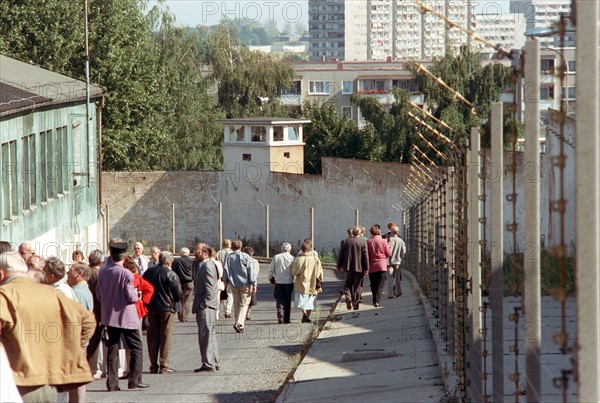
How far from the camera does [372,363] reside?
15219mm

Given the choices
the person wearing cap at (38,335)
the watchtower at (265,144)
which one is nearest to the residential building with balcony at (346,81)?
the watchtower at (265,144)

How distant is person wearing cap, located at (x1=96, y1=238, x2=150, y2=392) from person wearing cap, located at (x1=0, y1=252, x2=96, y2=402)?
4165mm

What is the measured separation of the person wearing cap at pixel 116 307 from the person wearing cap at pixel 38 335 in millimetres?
4165

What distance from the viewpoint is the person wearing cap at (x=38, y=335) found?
339 inches

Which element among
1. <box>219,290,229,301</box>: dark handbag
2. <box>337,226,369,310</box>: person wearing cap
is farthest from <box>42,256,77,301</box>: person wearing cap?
<box>337,226,369,310</box>: person wearing cap

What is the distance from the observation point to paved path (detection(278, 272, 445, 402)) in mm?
12641

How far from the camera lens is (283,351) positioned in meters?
18.1

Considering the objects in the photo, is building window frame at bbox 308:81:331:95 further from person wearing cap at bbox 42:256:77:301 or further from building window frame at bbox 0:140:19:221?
person wearing cap at bbox 42:256:77:301

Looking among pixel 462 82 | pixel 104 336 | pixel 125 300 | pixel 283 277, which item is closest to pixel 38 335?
pixel 125 300

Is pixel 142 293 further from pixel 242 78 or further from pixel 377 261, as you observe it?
pixel 242 78

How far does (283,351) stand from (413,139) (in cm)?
4143

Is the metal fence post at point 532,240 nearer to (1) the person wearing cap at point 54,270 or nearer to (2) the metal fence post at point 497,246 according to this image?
(2) the metal fence post at point 497,246

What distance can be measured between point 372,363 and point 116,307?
3.50m

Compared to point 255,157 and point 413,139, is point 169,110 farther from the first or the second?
point 413,139
